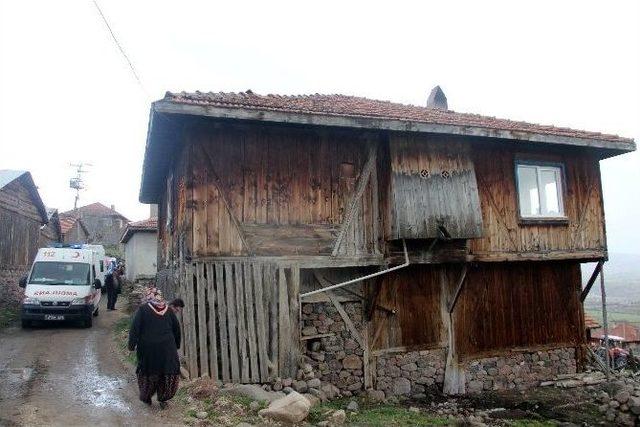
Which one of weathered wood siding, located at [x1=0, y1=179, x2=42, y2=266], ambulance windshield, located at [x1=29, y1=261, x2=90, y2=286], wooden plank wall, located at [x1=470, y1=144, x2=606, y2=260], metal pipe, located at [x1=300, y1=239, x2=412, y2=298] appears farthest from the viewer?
weathered wood siding, located at [x1=0, y1=179, x2=42, y2=266]

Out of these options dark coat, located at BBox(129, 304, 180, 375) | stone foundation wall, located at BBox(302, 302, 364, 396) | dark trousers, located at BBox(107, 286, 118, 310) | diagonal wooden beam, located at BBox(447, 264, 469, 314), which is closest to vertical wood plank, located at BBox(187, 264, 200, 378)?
dark coat, located at BBox(129, 304, 180, 375)

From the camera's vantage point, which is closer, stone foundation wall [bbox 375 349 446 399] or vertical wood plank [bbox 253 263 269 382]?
vertical wood plank [bbox 253 263 269 382]

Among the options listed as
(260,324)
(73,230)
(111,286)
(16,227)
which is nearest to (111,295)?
(111,286)

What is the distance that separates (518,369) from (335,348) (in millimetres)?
5130

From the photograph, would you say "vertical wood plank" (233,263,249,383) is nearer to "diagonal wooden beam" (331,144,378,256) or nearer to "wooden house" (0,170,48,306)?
"diagonal wooden beam" (331,144,378,256)

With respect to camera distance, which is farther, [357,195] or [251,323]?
[357,195]

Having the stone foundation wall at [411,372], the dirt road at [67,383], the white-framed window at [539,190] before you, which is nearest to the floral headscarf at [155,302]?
the dirt road at [67,383]

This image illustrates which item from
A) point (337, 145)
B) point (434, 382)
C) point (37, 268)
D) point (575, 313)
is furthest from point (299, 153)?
point (37, 268)

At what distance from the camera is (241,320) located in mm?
9039

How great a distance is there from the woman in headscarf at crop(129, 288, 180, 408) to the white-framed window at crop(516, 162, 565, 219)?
8.62 metres

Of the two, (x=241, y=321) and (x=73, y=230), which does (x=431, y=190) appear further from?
(x=73, y=230)

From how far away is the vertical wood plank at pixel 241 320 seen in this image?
8.89 metres

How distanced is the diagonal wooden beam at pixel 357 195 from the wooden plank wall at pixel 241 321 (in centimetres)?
134

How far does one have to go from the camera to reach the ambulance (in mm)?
14273
